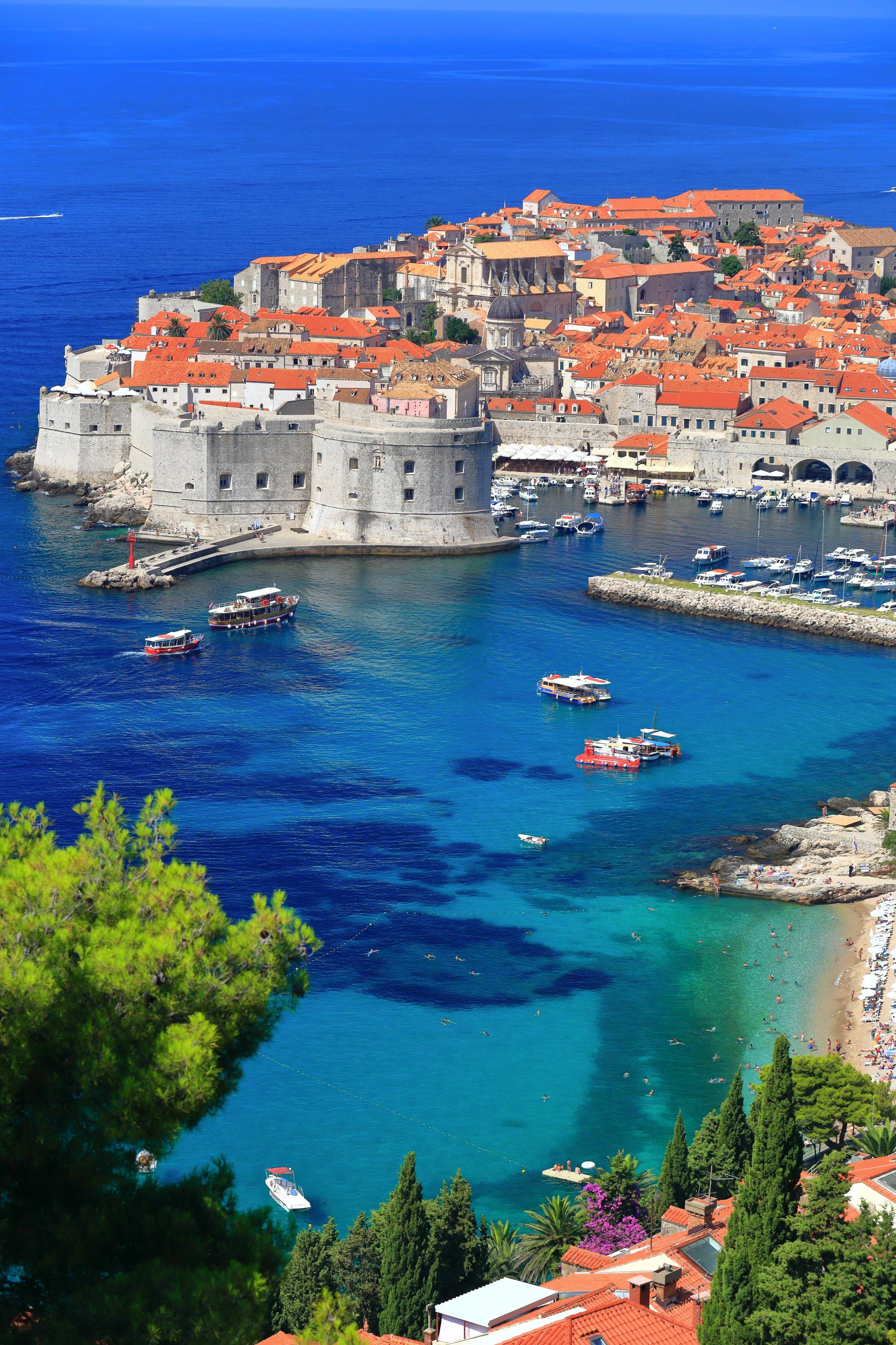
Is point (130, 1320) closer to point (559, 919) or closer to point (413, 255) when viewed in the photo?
point (559, 919)

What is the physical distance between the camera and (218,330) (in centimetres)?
7069

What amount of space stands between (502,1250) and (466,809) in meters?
15.5

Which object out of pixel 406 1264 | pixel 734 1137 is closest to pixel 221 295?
pixel 734 1137

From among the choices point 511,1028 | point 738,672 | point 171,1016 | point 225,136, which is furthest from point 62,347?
point 225,136

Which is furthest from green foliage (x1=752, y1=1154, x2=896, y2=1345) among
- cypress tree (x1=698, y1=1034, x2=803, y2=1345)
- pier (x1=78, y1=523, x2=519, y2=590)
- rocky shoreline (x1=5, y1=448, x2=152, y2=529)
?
rocky shoreline (x1=5, y1=448, x2=152, y2=529)

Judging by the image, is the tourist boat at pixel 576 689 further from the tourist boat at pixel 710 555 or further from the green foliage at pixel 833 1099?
the green foliage at pixel 833 1099

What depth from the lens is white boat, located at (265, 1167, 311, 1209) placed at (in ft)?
72.5

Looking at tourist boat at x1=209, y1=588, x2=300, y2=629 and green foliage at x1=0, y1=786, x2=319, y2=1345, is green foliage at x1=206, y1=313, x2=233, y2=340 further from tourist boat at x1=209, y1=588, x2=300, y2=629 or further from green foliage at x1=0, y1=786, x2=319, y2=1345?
green foliage at x1=0, y1=786, x2=319, y2=1345

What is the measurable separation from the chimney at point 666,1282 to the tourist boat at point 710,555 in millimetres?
37480

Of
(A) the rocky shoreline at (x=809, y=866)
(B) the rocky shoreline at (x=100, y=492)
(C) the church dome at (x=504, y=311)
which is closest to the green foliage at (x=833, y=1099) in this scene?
(A) the rocky shoreline at (x=809, y=866)

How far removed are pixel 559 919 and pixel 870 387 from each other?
40029mm

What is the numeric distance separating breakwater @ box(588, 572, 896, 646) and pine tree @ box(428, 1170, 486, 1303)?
2979cm

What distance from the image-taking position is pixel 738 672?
44.0 m

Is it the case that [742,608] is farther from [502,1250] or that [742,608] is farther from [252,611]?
[502,1250]
